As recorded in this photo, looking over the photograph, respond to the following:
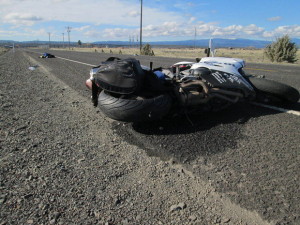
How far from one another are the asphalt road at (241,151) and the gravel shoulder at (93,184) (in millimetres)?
138

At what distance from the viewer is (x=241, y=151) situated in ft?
8.93

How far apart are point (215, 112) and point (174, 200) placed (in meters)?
2.27

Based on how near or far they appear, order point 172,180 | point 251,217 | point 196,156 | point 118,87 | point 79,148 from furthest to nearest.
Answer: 1. point 118,87
2. point 79,148
3. point 196,156
4. point 172,180
5. point 251,217

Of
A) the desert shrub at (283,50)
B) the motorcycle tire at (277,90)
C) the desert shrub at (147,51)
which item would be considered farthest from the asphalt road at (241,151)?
the desert shrub at (147,51)

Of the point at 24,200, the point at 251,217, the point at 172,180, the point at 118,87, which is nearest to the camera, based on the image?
the point at 251,217

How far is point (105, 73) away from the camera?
323cm

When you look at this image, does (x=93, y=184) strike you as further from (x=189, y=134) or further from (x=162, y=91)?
(x=162, y=91)

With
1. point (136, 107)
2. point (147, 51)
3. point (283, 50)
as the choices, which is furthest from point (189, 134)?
point (147, 51)

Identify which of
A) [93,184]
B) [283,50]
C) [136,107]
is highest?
[283,50]

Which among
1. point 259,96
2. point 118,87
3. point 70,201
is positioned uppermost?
point 118,87

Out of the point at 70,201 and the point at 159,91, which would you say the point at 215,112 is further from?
the point at 70,201

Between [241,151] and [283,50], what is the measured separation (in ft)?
66.2

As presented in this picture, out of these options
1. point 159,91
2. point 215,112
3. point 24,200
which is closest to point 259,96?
point 215,112

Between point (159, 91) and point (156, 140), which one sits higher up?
point (159, 91)
